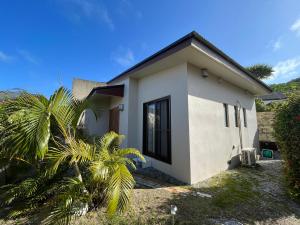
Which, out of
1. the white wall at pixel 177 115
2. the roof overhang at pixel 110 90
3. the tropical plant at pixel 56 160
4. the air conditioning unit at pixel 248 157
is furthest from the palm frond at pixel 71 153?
the air conditioning unit at pixel 248 157

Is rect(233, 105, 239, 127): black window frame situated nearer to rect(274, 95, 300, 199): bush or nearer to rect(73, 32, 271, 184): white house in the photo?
rect(73, 32, 271, 184): white house

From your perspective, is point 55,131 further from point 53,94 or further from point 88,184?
point 88,184

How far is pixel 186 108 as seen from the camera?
501 cm

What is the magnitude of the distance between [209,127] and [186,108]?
58.2 inches

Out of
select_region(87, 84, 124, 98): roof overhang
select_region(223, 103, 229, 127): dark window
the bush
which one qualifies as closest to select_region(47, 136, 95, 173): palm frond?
select_region(87, 84, 124, 98): roof overhang

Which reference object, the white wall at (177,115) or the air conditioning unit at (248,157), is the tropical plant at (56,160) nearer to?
the white wall at (177,115)

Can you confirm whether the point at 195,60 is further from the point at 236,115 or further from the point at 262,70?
the point at 262,70

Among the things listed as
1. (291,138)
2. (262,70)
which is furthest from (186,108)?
(262,70)

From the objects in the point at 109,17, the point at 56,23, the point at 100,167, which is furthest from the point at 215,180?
the point at 56,23

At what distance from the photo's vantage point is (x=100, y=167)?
2742 mm

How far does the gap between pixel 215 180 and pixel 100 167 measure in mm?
4312

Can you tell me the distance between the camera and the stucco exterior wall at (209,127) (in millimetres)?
5082

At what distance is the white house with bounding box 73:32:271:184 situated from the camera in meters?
4.96

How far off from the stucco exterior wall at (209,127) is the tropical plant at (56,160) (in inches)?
106
